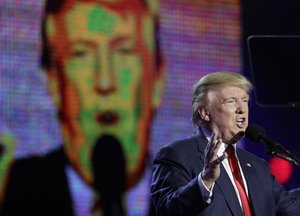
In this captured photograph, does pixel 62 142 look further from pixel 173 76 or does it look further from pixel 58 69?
pixel 173 76

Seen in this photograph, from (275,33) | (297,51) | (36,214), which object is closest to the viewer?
(297,51)

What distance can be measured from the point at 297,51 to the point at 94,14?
59.5 inches

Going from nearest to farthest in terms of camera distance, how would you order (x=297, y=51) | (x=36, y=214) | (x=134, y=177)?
(x=297, y=51) → (x=36, y=214) → (x=134, y=177)

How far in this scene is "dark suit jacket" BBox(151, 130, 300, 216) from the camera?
106 inches

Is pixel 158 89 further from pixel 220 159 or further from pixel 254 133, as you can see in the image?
pixel 220 159

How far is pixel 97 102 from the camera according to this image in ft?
15.4

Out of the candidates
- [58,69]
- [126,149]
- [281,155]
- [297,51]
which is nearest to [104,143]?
[126,149]

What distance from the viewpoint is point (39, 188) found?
4.48 m

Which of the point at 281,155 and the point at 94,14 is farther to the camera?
the point at 94,14

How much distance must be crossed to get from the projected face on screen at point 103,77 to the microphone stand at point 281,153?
213 centimetres

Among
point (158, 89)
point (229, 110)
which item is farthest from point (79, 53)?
point (229, 110)

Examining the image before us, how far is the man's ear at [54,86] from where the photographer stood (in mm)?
4531

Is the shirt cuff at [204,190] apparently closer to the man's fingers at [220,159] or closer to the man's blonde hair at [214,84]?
the man's fingers at [220,159]

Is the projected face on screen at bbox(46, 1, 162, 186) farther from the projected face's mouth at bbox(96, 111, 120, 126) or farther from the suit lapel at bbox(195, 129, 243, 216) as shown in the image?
the suit lapel at bbox(195, 129, 243, 216)
